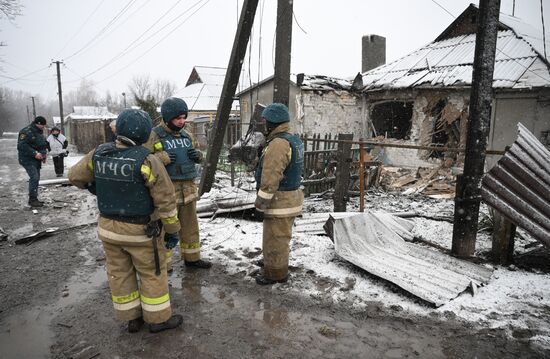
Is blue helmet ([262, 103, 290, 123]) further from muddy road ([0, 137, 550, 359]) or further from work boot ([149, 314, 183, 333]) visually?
work boot ([149, 314, 183, 333])

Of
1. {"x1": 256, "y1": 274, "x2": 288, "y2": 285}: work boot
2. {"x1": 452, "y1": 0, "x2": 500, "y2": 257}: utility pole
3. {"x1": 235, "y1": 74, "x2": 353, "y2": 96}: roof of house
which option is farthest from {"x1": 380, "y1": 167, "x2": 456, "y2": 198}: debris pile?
{"x1": 256, "y1": 274, "x2": 288, "y2": 285}: work boot

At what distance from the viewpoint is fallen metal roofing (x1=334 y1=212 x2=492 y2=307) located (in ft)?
11.3

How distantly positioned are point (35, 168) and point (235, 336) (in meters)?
6.83

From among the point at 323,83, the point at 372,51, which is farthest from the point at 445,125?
the point at 372,51

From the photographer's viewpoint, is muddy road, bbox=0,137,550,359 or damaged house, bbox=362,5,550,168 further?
damaged house, bbox=362,5,550,168

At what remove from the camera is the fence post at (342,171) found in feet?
20.5

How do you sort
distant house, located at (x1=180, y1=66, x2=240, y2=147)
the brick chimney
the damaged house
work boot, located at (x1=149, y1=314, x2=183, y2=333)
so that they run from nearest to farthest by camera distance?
work boot, located at (x1=149, y1=314, x2=183, y2=333), the damaged house, the brick chimney, distant house, located at (x1=180, y1=66, x2=240, y2=147)

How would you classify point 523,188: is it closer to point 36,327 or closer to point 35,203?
point 36,327

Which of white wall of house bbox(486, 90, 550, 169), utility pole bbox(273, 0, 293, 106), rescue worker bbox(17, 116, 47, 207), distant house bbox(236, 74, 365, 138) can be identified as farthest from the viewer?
distant house bbox(236, 74, 365, 138)

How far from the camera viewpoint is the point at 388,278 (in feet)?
11.8

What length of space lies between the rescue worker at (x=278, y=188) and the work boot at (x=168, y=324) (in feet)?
3.32

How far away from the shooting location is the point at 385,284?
12.2ft

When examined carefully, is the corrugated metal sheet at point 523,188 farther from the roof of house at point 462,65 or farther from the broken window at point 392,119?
the broken window at point 392,119

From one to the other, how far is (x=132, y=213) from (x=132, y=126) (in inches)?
27.5
